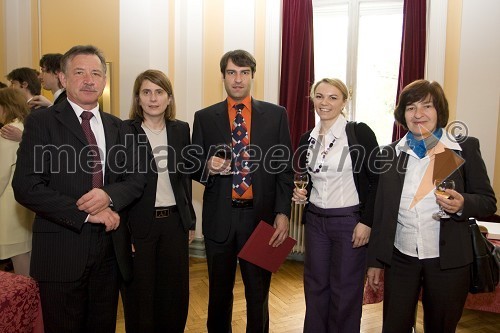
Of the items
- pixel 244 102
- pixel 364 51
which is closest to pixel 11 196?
pixel 244 102

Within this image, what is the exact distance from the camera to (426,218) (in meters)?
1.92

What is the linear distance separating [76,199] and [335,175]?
137cm

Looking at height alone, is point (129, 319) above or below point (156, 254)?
below

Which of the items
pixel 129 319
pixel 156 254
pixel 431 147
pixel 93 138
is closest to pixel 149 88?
pixel 93 138

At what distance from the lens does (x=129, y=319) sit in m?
2.35

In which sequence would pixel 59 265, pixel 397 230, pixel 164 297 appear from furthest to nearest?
1. pixel 164 297
2. pixel 397 230
3. pixel 59 265

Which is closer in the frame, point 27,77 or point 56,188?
point 56,188

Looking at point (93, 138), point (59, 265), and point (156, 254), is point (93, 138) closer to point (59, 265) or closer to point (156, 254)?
point (59, 265)

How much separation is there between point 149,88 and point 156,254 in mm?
975

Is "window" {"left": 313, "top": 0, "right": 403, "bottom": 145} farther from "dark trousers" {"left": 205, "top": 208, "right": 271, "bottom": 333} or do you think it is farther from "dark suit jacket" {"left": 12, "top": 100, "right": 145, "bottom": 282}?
"dark suit jacket" {"left": 12, "top": 100, "right": 145, "bottom": 282}

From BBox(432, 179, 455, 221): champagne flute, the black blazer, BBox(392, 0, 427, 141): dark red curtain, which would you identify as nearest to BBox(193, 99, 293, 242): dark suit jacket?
the black blazer

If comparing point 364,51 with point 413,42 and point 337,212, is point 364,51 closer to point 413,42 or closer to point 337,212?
point 413,42

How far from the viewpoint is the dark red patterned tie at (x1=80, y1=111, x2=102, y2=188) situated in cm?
188

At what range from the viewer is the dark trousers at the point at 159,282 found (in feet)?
7.50
